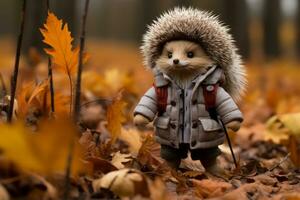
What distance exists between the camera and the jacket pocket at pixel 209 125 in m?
2.71

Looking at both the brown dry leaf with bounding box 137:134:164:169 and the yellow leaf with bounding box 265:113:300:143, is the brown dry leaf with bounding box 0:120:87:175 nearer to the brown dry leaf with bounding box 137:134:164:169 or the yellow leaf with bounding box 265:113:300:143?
the brown dry leaf with bounding box 137:134:164:169

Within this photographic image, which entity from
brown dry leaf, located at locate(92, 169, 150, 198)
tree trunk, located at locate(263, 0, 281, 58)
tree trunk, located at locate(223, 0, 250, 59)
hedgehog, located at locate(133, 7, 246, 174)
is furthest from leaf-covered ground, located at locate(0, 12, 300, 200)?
tree trunk, located at locate(263, 0, 281, 58)

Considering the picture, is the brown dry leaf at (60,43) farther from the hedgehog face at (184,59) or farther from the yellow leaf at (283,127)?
the yellow leaf at (283,127)

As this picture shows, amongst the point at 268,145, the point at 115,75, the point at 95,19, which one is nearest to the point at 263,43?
the point at 115,75

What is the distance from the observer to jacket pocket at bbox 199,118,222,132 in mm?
2715

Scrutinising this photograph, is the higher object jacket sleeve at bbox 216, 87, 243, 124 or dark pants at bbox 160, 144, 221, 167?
jacket sleeve at bbox 216, 87, 243, 124

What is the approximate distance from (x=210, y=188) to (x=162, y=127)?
59cm

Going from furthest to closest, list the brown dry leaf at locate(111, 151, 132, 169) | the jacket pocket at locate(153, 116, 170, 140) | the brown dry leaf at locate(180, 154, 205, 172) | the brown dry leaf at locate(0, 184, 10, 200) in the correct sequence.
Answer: the brown dry leaf at locate(180, 154, 205, 172) → the jacket pocket at locate(153, 116, 170, 140) → the brown dry leaf at locate(111, 151, 132, 169) → the brown dry leaf at locate(0, 184, 10, 200)

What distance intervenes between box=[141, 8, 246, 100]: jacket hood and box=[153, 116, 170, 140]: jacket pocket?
318 millimetres

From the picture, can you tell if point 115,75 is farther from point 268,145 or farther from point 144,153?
point 144,153

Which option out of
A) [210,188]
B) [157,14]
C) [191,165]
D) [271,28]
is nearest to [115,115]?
[191,165]

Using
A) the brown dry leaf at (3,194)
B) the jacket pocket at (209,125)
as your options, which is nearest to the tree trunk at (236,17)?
the jacket pocket at (209,125)

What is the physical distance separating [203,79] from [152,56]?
33 centimetres

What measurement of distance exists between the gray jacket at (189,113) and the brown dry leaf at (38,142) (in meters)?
1.13
